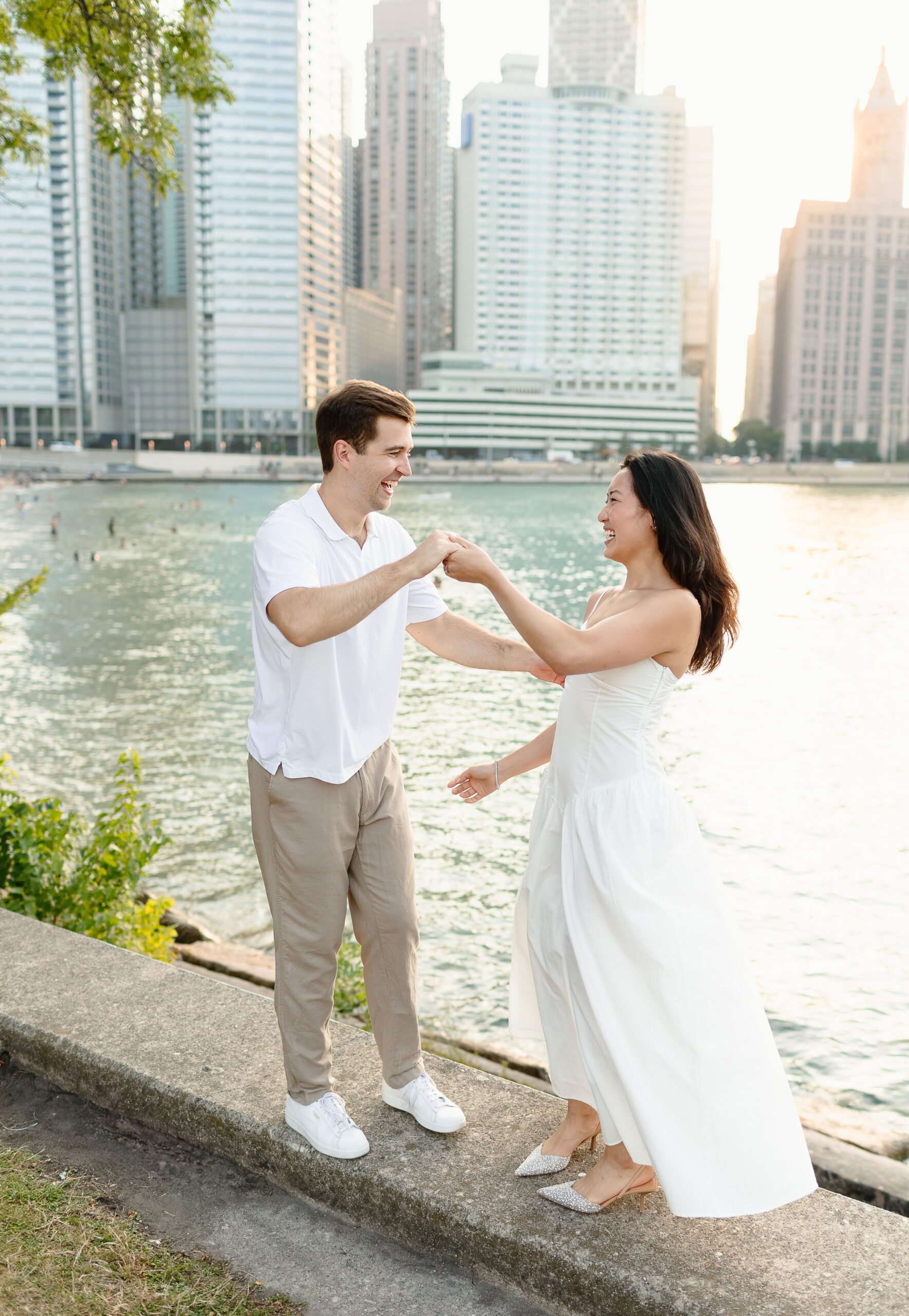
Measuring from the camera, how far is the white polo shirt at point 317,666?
2830 millimetres

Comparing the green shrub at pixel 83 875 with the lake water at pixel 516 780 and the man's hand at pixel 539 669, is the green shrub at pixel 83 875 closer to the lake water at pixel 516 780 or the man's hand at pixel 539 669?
the lake water at pixel 516 780

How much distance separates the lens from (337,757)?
9.39ft

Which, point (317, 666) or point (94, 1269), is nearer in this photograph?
point (94, 1269)

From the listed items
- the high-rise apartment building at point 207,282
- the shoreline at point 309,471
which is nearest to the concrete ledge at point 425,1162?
the shoreline at point 309,471

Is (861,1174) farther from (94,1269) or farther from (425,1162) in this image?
(94,1269)

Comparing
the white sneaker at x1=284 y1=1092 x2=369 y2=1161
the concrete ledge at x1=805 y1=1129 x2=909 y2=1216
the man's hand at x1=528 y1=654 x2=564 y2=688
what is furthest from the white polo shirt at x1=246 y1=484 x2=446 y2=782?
the concrete ledge at x1=805 y1=1129 x2=909 y2=1216

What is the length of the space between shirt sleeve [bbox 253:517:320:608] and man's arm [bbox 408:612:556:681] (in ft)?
2.13

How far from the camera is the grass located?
2.46 meters

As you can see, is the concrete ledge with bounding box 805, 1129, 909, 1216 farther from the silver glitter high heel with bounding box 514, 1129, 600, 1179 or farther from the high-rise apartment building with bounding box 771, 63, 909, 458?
the high-rise apartment building with bounding box 771, 63, 909, 458

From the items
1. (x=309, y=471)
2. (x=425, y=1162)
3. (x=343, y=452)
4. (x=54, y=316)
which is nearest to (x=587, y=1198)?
(x=425, y=1162)

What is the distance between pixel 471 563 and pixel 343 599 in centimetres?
35

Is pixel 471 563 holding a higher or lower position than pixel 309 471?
lower

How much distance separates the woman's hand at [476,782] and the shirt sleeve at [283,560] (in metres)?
0.83

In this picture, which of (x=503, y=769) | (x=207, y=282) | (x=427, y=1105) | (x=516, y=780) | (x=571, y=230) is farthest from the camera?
(x=571, y=230)
